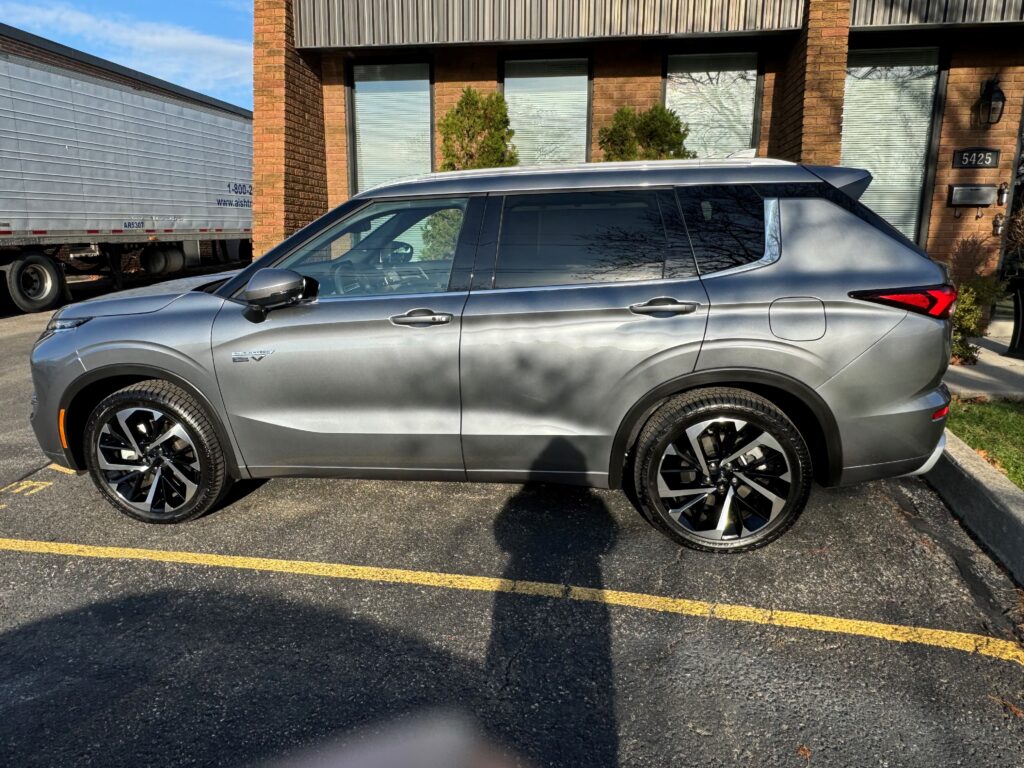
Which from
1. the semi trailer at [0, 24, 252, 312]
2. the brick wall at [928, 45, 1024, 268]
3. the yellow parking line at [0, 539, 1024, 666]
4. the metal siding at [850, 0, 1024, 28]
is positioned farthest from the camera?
the semi trailer at [0, 24, 252, 312]

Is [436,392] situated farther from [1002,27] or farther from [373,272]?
[1002,27]

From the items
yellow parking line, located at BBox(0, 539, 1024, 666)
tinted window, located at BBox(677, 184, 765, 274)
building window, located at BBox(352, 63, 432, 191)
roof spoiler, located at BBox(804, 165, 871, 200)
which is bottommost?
yellow parking line, located at BBox(0, 539, 1024, 666)

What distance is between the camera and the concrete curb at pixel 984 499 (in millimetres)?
3137

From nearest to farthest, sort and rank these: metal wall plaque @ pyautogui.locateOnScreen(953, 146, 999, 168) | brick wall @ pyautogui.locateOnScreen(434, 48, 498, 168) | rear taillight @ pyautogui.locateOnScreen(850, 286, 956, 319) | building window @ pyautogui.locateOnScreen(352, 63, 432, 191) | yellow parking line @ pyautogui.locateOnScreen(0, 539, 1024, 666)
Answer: yellow parking line @ pyautogui.locateOnScreen(0, 539, 1024, 666)
rear taillight @ pyautogui.locateOnScreen(850, 286, 956, 319)
metal wall plaque @ pyautogui.locateOnScreen(953, 146, 999, 168)
brick wall @ pyautogui.locateOnScreen(434, 48, 498, 168)
building window @ pyautogui.locateOnScreen(352, 63, 432, 191)

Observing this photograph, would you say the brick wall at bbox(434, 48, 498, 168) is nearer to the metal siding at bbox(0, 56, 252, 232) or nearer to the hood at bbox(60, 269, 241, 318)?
the hood at bbox(60, 269, 241, 318)

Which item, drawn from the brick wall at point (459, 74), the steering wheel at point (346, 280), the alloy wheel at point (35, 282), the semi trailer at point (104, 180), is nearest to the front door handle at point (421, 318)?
the steering wheel at point (346, 280)

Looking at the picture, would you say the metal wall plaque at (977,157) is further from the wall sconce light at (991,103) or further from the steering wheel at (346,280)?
the steering wheel at (346,280)

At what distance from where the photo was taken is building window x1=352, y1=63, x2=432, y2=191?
32.2 ft

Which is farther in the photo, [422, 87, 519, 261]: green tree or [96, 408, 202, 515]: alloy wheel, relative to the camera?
[422, 87, 519, 261]: green tree

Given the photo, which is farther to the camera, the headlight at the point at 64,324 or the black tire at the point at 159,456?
the headlight at the point at 64,324

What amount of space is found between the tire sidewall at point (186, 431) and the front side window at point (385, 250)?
960 mm

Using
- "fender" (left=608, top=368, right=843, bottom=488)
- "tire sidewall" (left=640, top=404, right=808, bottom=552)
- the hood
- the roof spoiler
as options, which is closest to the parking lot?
"tire sidewall" (left=640, top=404, right=808, bottom=552)

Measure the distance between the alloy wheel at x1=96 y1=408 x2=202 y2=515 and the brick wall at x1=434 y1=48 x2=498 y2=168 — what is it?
6.99 metres

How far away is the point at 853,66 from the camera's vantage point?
29.3ft
